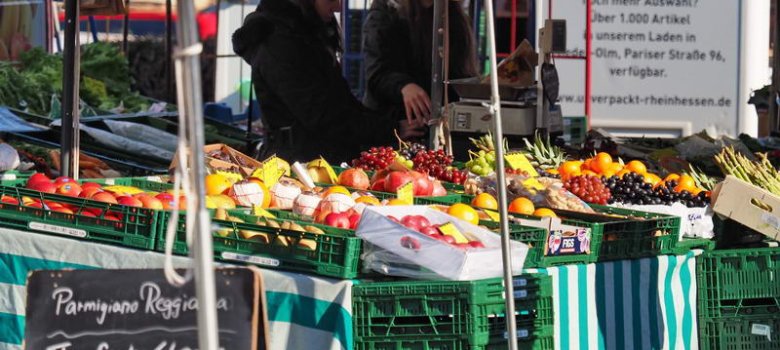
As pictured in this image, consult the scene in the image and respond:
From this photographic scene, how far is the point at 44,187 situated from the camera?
16.5 ft

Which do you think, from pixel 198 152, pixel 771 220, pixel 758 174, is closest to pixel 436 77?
pixel 758 174

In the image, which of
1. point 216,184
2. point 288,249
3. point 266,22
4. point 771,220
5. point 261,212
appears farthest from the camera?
point 266,22

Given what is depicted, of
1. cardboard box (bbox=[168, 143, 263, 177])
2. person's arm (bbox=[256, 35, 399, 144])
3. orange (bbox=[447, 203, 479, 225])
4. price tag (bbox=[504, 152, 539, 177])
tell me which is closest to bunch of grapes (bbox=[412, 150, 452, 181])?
price tag (bbox=[504, 152, 539, 177])

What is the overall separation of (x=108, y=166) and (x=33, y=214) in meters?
3.33

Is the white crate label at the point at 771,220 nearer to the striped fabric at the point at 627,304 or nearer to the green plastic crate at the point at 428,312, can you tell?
the striped fabric at the point at 627,304

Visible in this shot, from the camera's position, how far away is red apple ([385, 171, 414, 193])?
5407mm

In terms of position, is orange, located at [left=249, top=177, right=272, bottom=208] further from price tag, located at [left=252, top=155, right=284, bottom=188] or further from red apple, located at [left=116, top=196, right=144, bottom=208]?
red apple, located at [left=116, top=196, right=144, bottom=208]

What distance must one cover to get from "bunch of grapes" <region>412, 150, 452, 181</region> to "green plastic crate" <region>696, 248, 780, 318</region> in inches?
68.5

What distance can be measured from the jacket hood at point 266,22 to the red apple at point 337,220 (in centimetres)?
330

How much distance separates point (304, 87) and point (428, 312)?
3.97m

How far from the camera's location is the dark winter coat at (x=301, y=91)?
7602mm

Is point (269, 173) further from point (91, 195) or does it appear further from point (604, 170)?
point (604, 170)

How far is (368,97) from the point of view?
833 centimetres

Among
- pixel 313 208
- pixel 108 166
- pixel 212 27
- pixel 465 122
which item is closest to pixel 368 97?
pixel 465 122
